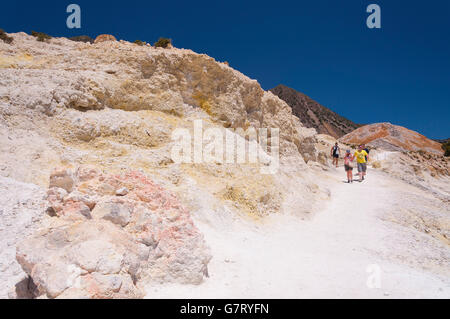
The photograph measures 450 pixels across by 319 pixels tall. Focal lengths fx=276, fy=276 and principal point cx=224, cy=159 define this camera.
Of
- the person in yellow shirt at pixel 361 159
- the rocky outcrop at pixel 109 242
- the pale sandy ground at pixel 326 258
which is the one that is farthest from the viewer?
the person in yellow shirt at pixel 361 159

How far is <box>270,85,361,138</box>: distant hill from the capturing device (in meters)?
94.5

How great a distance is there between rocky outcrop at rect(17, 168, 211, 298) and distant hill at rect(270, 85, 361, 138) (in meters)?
91.2

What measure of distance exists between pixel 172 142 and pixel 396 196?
11769mm

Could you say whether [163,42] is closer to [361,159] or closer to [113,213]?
[361,159]

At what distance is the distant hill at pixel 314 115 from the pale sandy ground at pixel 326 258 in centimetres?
8493

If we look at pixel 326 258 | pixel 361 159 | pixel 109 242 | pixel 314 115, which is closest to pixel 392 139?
pixel 361 159

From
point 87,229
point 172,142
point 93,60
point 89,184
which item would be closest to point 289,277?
point 87,229

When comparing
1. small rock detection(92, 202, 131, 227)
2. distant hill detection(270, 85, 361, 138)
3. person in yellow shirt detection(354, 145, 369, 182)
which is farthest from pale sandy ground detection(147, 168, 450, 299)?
distant hill detection(270, 85, 361, 138)

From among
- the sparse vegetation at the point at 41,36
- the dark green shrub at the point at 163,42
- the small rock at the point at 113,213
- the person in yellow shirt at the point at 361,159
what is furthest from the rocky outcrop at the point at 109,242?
the sparse vegetation at the point at 41,36

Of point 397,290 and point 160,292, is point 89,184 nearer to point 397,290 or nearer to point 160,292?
point 160,292

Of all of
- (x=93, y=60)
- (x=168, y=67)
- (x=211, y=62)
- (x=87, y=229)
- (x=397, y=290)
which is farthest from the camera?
(x=211, y=62)

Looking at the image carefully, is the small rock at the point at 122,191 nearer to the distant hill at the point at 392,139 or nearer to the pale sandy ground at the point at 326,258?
the pale sandy ground at the point at 326,258

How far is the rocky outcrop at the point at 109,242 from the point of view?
362 centimetres

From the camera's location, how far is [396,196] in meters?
14.3
